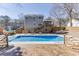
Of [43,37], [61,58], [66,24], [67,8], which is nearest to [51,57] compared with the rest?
[61,58]

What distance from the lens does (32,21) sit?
224 centimetres

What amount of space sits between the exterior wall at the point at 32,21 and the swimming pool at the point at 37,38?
0.13 meters

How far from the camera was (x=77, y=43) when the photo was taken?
2.23 metres

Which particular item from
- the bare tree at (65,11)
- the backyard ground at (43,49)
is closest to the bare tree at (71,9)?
the bare tree at (65,11)

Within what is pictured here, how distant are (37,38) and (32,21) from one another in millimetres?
240

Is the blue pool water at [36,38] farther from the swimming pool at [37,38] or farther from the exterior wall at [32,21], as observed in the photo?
the exterior wall at [32,21]

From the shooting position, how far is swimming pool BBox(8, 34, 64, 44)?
88.3 inches

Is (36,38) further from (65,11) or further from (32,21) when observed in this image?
(65,11)

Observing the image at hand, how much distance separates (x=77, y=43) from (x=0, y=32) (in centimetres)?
105

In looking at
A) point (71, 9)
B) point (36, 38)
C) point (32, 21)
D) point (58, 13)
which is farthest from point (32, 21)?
point (71, 9)

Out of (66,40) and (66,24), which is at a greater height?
(66,24)

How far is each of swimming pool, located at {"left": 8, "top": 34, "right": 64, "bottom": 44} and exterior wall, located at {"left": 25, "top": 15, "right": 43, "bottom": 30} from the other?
0.13m

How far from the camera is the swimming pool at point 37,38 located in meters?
2.24

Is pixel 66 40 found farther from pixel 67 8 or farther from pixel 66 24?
pixel 67 8
